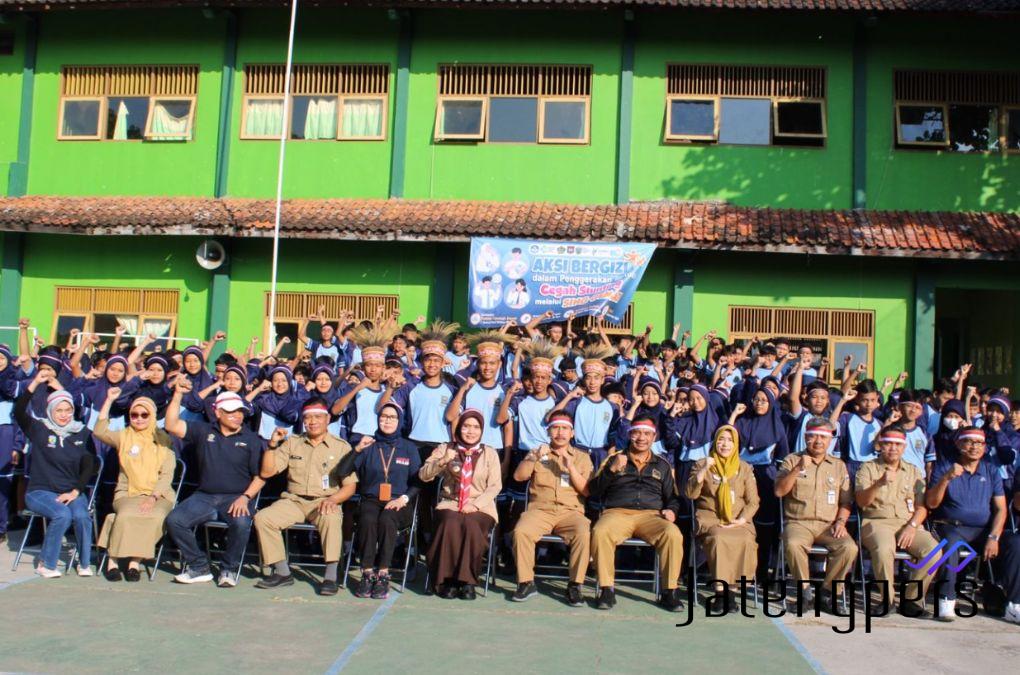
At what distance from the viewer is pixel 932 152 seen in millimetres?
14797

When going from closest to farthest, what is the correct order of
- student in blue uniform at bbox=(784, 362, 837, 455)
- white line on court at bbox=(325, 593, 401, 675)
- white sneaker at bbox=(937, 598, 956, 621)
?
1. white line on court at bbox=(325, 593, 401, 675)
2. white sneaker at bbox=(937, 598, 956, 621)
3. student in blue uniform at bbox=(784, 362, 837, 455)

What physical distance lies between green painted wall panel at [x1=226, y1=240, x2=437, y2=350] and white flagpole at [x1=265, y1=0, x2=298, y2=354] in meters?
0.22

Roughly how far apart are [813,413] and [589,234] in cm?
527

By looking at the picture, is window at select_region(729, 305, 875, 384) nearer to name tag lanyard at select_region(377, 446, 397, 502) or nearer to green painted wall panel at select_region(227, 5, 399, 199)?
green painted wall panel at select_region(227, 5, 399, 199)

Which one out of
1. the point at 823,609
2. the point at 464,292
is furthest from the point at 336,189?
the point at 823,609

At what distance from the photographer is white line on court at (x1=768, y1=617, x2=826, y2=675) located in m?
6.49

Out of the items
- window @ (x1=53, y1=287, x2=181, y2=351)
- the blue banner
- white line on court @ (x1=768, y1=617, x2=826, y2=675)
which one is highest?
the blue banner

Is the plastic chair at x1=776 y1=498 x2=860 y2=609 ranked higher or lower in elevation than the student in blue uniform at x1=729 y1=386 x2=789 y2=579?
lower

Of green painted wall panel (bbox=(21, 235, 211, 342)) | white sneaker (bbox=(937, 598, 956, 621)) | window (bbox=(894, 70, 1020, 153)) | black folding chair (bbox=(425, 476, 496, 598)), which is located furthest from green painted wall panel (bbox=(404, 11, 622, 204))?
white sneaker (bbox=(937, 598, 956, 621))

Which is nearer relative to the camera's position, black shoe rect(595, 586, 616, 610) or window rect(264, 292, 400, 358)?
black shoe rect(595, 586, 616, 610)

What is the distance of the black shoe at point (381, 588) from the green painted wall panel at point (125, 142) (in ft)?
30.7

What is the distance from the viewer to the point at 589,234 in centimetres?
1381

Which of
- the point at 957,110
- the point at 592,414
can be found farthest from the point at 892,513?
the point at 957,110

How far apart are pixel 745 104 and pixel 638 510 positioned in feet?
28.4
